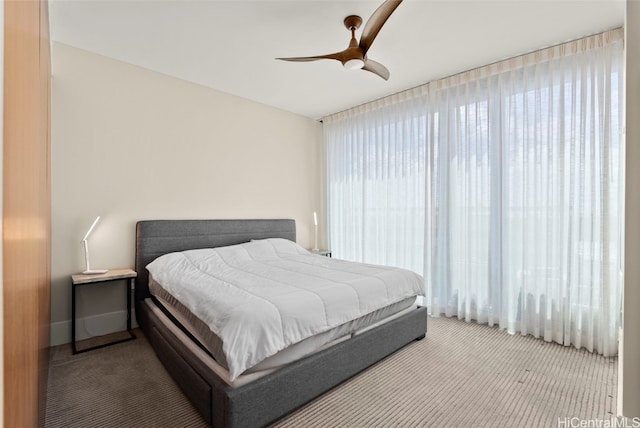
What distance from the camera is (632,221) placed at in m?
1.10

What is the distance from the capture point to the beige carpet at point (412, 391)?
1706 mm

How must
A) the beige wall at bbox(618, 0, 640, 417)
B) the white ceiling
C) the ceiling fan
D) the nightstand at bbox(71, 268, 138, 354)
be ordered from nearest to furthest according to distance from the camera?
the beige wall at bbox(618, 0, 640, 417) → the ceiling fan → the white ceiling → the nightstand at bbox(71, 268, 138, 354)

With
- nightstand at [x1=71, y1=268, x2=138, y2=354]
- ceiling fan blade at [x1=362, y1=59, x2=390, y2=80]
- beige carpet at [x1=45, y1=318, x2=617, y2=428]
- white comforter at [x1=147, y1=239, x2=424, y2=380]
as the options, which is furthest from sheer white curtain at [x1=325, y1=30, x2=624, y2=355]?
nightstand at [x1=71, y1=268, x2=138, y2=354]

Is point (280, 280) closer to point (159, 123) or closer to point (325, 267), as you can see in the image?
point (325, 267)

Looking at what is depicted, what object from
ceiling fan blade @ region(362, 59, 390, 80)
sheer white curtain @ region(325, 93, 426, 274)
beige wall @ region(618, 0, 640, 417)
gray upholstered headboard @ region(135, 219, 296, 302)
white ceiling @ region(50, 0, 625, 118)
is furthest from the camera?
sheer white curtain @ region(325, 93, 426, 274)

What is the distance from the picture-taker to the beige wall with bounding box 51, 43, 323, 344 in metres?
2.69

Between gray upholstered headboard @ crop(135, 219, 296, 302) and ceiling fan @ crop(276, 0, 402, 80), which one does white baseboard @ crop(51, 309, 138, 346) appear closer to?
gray upholstered headboard @ crop(135, 219, 296, 302)

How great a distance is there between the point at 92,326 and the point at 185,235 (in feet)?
3.84

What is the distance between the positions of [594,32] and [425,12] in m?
1.50

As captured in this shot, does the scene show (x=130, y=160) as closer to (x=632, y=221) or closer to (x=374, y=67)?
(x=374, y=67)

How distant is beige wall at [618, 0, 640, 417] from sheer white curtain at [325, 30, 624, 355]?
1645 mm

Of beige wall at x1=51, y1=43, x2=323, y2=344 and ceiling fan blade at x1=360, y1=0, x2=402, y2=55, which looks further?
beige wall at x1=51, y1=43, x2=323, y2=344

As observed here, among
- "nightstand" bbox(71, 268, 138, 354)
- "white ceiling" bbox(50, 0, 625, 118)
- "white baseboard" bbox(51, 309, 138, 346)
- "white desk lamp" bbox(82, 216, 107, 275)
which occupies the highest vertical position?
"white ceiling" bbox(50, 0, 625, 118)

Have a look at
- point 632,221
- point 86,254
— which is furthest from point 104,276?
point 632,221
